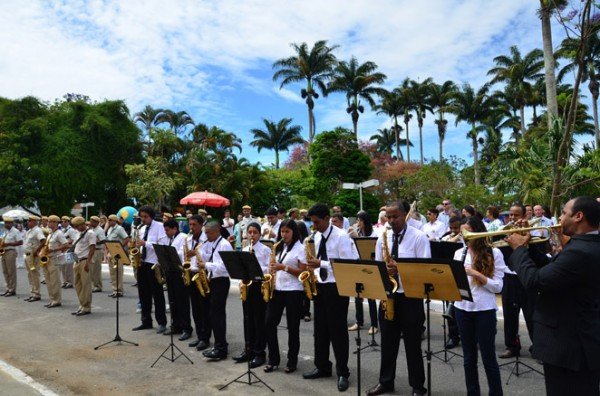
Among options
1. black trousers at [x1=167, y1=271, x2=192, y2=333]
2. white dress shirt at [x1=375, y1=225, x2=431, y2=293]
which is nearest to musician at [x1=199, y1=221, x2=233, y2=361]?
black trousers at [x1=167, y1=271, x2=192, y2=333]

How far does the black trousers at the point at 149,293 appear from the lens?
991 centimetres

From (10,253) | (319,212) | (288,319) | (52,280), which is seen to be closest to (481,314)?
(319,212)

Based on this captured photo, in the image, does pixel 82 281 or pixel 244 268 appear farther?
pixel 82 281

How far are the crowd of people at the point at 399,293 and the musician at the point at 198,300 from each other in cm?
2

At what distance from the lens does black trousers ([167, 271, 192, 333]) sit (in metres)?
9.20

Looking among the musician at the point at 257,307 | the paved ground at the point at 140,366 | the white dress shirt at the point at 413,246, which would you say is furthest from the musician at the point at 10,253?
the white dress shirt at the point at 413,246

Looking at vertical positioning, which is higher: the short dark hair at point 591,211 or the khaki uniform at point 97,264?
the short dark hair at point 591,211

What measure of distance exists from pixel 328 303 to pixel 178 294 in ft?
12.3

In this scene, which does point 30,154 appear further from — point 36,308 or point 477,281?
point 477,281

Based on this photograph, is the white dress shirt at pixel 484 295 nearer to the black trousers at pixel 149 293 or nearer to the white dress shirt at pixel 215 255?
the white dress shirt at pixel 215 255

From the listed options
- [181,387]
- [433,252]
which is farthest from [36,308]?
[433,252]

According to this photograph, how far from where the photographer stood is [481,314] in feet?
18.1

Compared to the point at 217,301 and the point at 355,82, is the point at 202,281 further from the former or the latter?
the point at 355,82

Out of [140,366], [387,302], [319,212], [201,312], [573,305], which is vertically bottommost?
[140,366]
